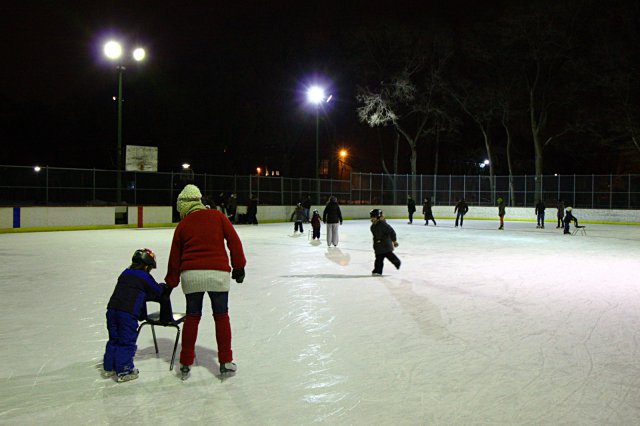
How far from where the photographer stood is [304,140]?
52.1 meters

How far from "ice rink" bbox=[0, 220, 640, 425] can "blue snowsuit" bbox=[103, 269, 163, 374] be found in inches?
8.9

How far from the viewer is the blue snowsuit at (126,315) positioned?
185 inches

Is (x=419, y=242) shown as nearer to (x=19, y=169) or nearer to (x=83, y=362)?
(x=83, y=362)

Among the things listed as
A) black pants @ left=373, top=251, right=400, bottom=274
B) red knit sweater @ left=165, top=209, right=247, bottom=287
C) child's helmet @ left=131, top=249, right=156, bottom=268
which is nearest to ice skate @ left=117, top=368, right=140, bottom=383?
red knit sweater @ left=165, top=209, right=247, bottom=287

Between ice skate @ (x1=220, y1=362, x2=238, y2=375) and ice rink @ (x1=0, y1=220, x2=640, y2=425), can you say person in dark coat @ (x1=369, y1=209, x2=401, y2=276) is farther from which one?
ice skate @ (x1=220, y1=362, x2=238, y2=375)

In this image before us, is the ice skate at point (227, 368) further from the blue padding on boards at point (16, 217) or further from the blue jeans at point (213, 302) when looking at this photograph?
the blue padding on boards at point (16, 217)

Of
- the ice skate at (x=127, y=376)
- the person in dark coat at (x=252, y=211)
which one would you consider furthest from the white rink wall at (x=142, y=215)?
the ice skate at (x=127, y=376)

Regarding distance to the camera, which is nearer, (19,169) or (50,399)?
(50,399)

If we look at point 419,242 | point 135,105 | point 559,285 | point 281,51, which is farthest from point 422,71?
point 559,285

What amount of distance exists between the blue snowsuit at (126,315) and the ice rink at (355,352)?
0.74 feet

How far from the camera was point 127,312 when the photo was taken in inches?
188

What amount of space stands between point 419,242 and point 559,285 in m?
8.86

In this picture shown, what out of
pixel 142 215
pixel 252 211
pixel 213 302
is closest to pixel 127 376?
pixel 213 302

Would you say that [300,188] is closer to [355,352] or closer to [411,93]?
[411,93]
